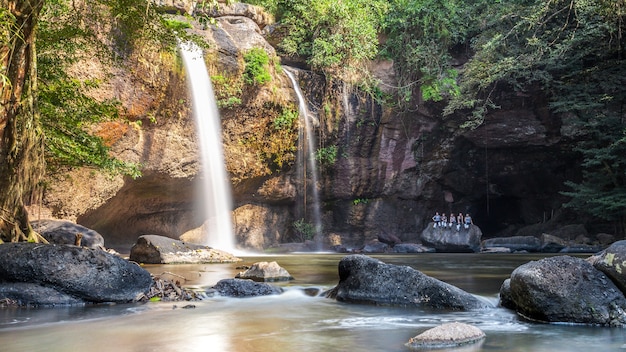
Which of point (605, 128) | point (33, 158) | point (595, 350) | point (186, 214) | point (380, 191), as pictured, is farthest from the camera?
point (380, 191)

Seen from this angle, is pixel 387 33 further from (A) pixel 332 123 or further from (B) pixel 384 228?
(B) pixel 384 228

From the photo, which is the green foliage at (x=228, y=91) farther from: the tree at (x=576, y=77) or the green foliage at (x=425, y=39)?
the tree at (x=576, y=77)

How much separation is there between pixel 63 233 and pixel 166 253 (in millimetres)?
2714

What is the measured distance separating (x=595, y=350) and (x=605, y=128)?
2022 cm

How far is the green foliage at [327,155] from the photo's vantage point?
2602 centimetres

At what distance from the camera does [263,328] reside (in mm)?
6488

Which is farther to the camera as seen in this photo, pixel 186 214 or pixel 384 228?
pixel 384 228

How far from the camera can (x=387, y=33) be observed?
90.3ft

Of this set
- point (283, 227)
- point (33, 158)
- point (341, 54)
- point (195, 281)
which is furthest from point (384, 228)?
point (33, 158)

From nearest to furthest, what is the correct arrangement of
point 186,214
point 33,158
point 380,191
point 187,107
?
point 33,158 < point 187,107 < point 186,214 < point 380,191

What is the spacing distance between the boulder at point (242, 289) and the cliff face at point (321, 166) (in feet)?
36.2

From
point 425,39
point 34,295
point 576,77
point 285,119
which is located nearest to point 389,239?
point 285,119

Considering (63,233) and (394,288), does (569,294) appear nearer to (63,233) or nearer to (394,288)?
(394,288)

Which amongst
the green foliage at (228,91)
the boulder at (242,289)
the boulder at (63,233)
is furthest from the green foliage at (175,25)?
the green foliage at (228,91)
